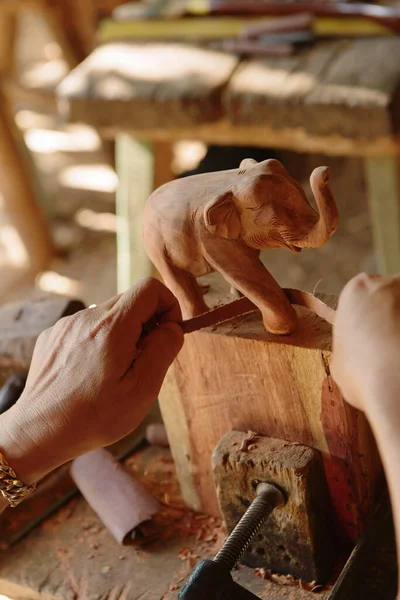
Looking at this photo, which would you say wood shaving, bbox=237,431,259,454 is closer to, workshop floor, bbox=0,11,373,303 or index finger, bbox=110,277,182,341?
index finger, bbox=110,277,182,341

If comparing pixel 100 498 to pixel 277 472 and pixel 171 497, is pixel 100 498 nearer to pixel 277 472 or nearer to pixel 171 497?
pixel 171 497

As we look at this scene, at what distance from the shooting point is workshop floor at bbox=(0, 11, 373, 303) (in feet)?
10.2

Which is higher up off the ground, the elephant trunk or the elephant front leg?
the elephant trunk

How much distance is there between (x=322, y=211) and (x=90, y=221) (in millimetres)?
2910

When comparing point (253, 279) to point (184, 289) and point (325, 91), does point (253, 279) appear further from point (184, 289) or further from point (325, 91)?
point (325, 91)

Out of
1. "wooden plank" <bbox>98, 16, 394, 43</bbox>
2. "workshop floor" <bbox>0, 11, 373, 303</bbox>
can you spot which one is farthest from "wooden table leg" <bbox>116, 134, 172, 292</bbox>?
"workshop floor" <bbox>0, 11, 373, 303</bbox>

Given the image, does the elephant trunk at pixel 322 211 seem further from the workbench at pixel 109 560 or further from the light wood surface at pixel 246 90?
the light wood surface at pixel 246 90

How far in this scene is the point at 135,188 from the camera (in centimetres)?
227

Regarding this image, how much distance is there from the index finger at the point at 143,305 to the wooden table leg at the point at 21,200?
7.54ft

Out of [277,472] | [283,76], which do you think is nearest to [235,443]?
[277,472]

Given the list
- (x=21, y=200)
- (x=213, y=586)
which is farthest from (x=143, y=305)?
(x=21, y=200)

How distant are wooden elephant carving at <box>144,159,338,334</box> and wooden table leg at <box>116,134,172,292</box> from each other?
1.04m

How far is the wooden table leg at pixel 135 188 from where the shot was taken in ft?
7.29

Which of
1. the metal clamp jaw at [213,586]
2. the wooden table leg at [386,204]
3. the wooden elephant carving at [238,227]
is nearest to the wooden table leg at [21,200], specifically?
the wooden table leg at [386,204]
